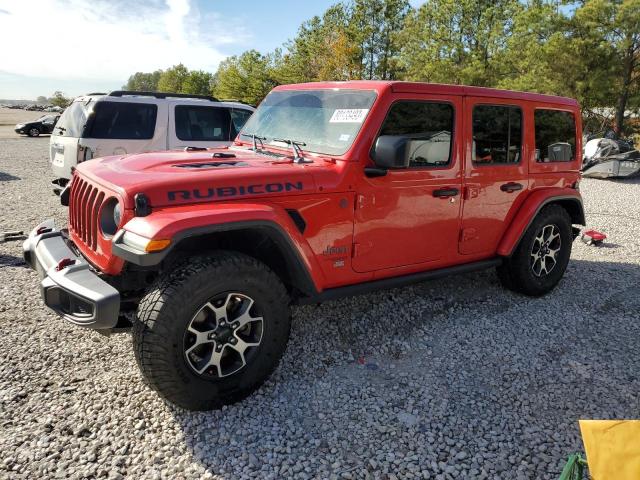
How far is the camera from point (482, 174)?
12.7 ft

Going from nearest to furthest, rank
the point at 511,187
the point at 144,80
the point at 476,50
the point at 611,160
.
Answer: the point at 511,187, the point at 611,160, the point at 476,50, the point at 144,80

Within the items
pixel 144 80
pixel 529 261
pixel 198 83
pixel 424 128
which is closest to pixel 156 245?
pixel 424 128

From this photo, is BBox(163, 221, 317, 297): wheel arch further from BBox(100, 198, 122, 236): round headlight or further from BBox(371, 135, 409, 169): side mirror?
BBox(371, 135, 409, 169): side mirror

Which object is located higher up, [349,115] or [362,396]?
[349,115]

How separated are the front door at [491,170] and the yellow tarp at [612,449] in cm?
242

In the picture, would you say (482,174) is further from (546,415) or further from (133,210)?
(133,210)

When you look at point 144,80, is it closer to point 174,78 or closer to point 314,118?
point 174,78

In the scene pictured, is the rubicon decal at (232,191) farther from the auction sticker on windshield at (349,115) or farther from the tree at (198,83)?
the tree at (198,83)

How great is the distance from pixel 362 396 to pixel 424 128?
1.98 metres

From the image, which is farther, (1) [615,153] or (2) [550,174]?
(1) [615,153]

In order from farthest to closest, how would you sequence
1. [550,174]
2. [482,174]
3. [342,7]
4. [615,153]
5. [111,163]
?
[342,7] → [615,153] → [550,174] → [482,174] → [111,163]

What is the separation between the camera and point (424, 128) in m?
3.51

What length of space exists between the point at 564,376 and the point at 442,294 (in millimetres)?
1484

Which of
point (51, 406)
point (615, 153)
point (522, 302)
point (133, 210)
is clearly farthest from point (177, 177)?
point (615, 153)
